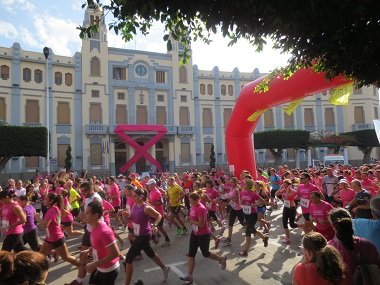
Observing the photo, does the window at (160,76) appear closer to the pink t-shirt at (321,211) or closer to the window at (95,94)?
the window at (95,94)

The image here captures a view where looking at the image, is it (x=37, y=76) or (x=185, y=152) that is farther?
(x=185, y=152)

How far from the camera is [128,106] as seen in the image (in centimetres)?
3191

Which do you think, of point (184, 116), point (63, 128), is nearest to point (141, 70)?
point (184, 116)

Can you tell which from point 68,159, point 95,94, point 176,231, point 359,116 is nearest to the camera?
point 176,231

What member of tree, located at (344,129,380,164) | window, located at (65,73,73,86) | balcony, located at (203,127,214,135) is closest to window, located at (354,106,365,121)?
tree, located at (344,129,380,164)

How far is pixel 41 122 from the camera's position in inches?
1126

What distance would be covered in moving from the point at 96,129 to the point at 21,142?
8.85 meters

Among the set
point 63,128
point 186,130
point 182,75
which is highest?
point 182,75

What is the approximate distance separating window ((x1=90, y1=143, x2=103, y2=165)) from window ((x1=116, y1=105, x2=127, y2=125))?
331cm

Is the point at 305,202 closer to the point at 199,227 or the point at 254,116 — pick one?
the point at 199,227

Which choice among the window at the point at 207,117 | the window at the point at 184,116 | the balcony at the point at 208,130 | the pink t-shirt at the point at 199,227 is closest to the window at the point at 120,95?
the window at the point at 184,116

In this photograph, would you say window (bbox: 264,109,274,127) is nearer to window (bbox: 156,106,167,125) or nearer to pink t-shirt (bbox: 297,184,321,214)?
window (bbox: 156,106,167,125)

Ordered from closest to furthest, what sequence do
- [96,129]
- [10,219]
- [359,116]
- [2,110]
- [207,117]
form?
[10,219] < [2,110] < [96,129] < [207,117] < [359,116]

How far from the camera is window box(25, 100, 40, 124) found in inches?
1108
